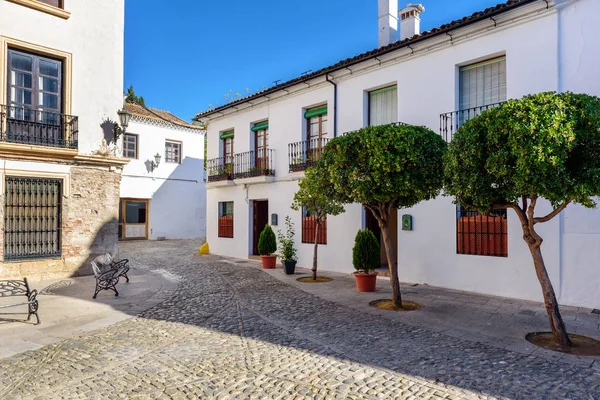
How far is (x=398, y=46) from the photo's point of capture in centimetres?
1009

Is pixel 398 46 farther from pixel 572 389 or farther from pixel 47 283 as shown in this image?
pixel 47 283

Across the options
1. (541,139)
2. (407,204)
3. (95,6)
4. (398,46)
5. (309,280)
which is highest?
(95,6)

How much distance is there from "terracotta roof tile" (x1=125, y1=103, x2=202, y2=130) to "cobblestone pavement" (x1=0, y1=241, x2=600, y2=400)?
17.5 m

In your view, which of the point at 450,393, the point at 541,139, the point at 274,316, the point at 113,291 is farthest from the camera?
the point at 113,291

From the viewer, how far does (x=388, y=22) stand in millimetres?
12133

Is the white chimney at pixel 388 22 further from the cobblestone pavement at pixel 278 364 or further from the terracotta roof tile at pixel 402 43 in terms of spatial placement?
the cobblestone pavement at pixel 278 364

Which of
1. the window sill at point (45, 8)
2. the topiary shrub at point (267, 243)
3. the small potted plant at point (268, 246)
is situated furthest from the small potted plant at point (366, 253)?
the window sill at point (45, 8)

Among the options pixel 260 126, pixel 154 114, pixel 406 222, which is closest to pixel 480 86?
pixel 406 222

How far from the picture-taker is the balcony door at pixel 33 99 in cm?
961

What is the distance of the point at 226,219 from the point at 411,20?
384 inches

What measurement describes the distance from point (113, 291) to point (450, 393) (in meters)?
7.34

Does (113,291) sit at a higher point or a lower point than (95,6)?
lower

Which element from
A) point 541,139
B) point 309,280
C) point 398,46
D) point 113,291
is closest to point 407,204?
point 541,139

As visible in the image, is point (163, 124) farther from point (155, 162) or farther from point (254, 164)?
point (254, 164)
